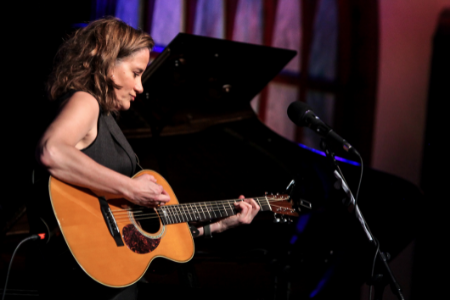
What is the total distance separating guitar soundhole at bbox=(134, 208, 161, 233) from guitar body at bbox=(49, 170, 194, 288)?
0.03 metres

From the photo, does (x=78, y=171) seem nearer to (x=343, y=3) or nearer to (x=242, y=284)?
(x=242, y=284)

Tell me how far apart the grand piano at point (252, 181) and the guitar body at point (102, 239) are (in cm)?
106

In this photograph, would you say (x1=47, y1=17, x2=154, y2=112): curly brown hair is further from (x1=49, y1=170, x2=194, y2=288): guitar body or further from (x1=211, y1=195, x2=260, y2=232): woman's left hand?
(x1=211, y1=195, x2=260, y2=232): woman's left hand

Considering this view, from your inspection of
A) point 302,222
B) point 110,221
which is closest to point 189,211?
point 110,221

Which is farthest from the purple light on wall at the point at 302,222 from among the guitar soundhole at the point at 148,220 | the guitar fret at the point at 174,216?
the guitar soundhole at the point at 148,220

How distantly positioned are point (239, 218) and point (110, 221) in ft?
2.59

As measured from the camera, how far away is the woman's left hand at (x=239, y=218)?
228 cm

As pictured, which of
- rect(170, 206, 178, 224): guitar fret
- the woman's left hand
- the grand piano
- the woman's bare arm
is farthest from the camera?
the grand piano

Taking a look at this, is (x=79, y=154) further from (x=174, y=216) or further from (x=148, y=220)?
(x=174, y=216)

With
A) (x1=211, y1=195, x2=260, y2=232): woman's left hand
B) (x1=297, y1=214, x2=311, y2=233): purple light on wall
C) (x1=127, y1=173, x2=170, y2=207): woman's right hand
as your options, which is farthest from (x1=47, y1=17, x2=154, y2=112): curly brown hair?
(x1=297, y1=214, x2=311, y2=233): purple light on wall

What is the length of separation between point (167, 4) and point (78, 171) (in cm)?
394

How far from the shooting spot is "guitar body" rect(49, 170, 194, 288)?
5.01 feet

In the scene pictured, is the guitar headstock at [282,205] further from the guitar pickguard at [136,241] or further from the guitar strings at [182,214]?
the guitar pickguard at [136,241]

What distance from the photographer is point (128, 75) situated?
5.89 ft
